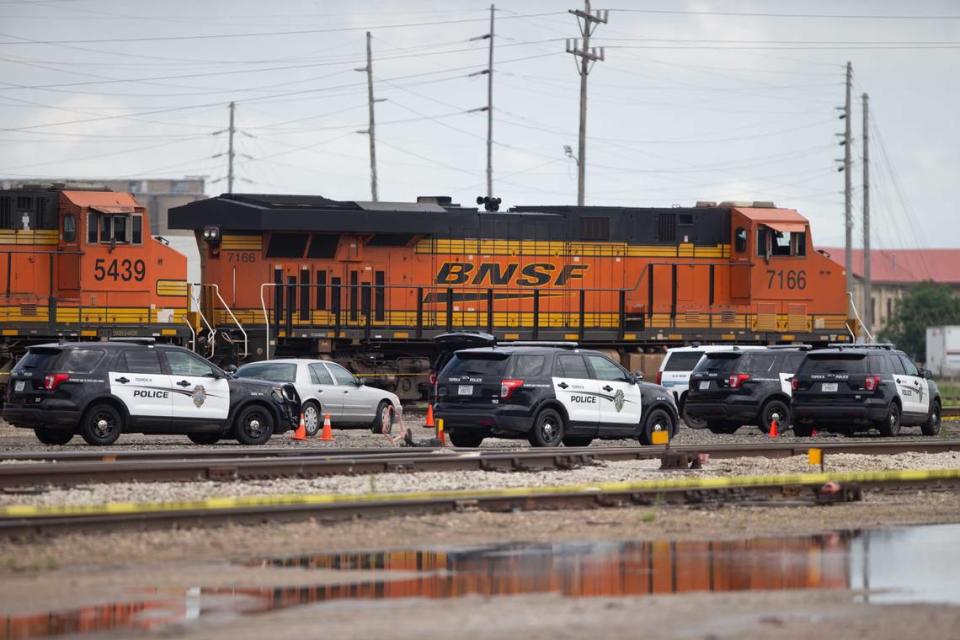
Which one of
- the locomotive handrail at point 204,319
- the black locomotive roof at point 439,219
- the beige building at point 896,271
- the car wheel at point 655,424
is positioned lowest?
the car wheel at point 655,424

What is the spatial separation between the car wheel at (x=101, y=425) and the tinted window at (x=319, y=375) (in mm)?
5148

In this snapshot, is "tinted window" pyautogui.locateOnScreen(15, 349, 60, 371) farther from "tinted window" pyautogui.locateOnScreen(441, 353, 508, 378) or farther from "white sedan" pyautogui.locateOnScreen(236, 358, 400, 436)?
"tinted window" pyautogui.locateOnScreen(441, 353, 508, 378)

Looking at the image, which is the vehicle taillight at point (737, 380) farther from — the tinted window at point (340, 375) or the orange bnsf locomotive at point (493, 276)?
the orange bnsf locomotive at point (493, 276)

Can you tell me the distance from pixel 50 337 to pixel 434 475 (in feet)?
51.8

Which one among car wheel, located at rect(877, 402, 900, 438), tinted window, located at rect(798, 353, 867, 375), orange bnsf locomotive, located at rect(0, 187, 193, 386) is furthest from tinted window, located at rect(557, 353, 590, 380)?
orange bnsf locomotive, located at rect(0, 187, 193, 386)

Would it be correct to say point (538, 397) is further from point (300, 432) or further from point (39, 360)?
point (39, 360)

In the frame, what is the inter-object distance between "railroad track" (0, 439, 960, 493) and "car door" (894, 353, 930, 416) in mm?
4318

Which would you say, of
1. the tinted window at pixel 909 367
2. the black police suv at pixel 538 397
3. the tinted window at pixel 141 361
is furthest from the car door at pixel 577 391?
the tinted window at pixel 909 367

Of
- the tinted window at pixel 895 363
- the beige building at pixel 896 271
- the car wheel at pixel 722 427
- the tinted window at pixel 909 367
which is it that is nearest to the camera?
the tinted window at pixel 895 363

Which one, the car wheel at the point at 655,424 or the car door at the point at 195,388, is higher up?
the car door at the point at 195,388

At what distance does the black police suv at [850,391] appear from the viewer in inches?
1005

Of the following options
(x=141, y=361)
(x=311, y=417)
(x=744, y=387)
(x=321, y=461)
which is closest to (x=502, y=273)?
(x=744, y=387)

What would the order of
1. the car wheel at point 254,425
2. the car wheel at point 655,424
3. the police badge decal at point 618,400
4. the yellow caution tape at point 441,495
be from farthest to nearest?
1. the car wheel at point 655,424
2. the car wheel at point 254,425
3. the police badge decal at point 618,400
4. the yellow caution tape at point 441,495

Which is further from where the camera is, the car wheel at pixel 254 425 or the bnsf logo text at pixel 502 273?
the bnsf logo text at pixel 502 273
